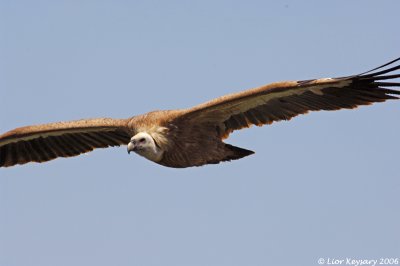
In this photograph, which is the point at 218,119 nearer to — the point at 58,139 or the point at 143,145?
the point at 143,145

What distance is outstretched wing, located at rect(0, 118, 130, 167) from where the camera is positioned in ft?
47.4

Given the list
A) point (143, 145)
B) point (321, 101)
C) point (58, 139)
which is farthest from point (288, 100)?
point (58, 139)

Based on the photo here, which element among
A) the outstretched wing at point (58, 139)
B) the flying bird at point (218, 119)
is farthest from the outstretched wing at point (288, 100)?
the outstretched wing at point (58, 139)

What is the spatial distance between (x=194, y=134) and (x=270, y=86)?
1.47 metres

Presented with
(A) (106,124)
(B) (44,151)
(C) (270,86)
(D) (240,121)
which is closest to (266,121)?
(D) (240,121)

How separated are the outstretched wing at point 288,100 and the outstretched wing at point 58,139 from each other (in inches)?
62.2

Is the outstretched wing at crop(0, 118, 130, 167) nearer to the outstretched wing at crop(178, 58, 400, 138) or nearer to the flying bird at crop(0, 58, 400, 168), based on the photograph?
the flying bird at crop(0, 58, 400, 168)

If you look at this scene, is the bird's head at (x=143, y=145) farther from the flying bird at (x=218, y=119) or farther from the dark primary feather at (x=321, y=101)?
the dark primary feather at (x=321, y=101)

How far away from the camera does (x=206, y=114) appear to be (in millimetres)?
13258

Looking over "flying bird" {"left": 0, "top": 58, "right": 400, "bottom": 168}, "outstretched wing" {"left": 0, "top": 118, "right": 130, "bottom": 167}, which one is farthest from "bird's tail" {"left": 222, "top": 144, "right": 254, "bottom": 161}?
"outstretched wing" {"left": 0, "top": 118, "right": 130, "bottom": 167}

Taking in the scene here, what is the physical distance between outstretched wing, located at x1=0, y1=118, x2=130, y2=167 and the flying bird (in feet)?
0.05

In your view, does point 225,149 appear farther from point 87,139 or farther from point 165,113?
point 87,139

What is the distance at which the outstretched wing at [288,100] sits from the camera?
40.9 ft

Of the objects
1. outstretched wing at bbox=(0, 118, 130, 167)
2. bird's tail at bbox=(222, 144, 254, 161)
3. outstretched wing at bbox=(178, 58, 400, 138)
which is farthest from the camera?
outstretched wing at bbox=(0, 118, 130, 167)
